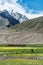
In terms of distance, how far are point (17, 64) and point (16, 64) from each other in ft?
0.91

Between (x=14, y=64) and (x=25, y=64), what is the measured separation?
5.90 feet

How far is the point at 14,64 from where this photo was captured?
1750 inches

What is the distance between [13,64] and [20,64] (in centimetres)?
118

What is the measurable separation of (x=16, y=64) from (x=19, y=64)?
1.92ft

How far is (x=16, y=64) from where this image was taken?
44.5 meters

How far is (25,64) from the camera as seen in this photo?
44.4 meters

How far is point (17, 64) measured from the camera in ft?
145

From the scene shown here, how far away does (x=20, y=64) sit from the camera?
145 ft

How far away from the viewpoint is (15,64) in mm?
44469

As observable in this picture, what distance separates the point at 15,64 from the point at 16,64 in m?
0.17

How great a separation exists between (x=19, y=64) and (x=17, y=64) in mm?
340

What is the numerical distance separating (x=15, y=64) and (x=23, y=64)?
1.31 meters

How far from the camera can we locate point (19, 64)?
44.2 m

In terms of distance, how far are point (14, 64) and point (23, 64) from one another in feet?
4.83
